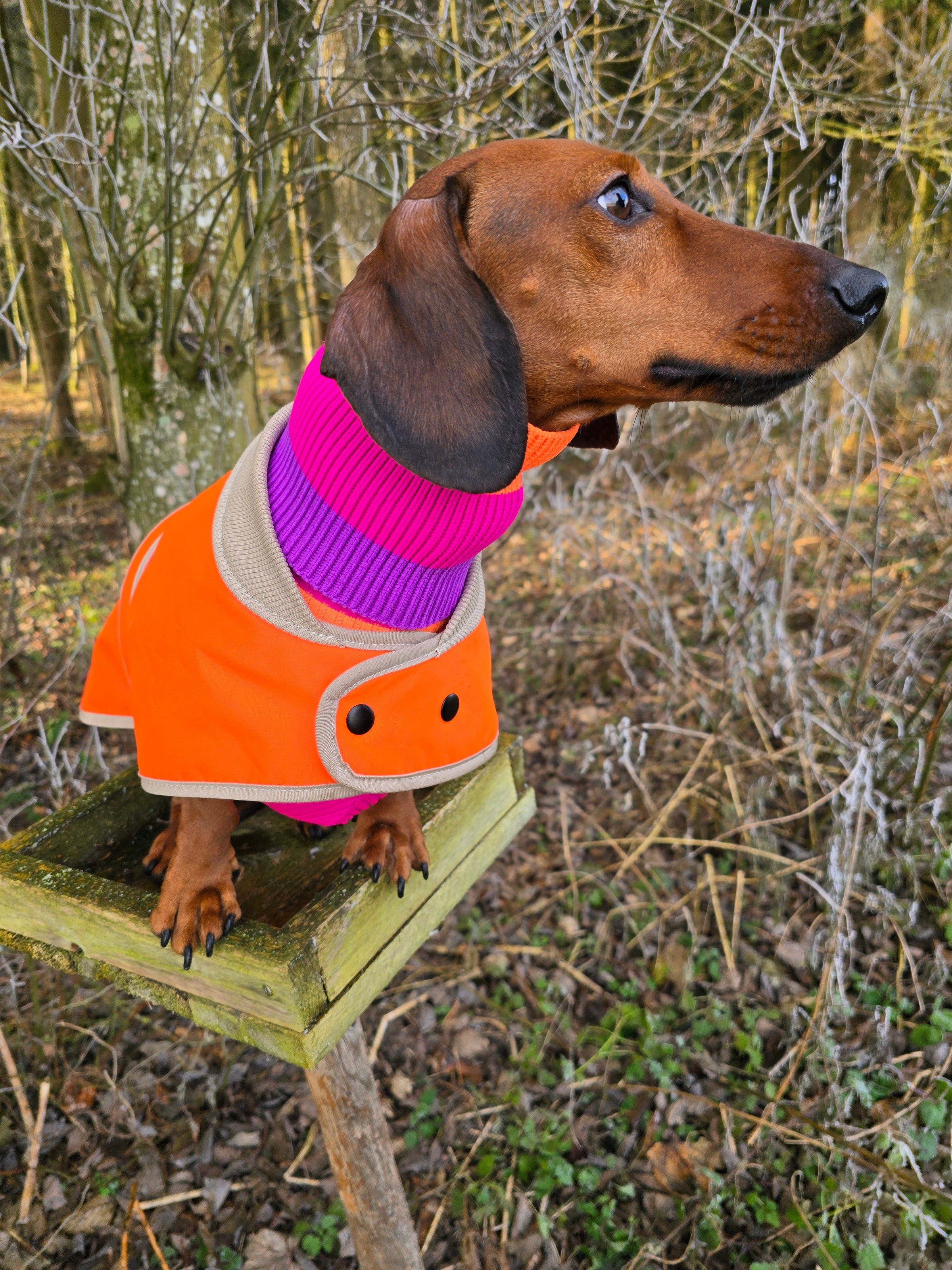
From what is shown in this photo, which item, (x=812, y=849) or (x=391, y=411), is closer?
(x=391, y=411)

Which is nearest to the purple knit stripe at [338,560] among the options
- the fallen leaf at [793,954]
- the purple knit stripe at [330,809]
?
the purple knit stripe at [330,809]

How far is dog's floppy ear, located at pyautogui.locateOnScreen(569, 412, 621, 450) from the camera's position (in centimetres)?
180

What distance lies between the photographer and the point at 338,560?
→ 141cm

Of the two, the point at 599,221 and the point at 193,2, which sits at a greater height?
the point at 193,2

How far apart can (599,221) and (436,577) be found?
0.75m

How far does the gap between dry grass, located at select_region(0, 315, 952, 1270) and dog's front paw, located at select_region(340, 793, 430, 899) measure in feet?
4.83

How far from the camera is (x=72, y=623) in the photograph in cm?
525

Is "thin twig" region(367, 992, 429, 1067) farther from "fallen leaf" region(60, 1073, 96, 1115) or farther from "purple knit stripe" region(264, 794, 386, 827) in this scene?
"purple knit stripe" region(264, 794, 386, 827)

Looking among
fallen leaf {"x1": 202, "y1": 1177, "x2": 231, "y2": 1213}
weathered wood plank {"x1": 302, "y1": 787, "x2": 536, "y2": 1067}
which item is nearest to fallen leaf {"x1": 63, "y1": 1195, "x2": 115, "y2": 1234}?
fallen leaf {"x1": 202, "y1": 1177, "x2": 231, "y2": 1213}

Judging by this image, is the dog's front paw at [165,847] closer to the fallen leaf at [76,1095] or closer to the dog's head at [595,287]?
the dog's head at [595,287]

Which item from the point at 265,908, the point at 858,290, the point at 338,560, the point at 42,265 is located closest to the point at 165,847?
the point at 265,908

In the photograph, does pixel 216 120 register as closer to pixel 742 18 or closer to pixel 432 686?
pixel 742 18

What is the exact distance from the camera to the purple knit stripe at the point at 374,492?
1.37m

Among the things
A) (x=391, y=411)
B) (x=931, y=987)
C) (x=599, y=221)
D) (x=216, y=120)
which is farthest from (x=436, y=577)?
(x=216, y=120)
